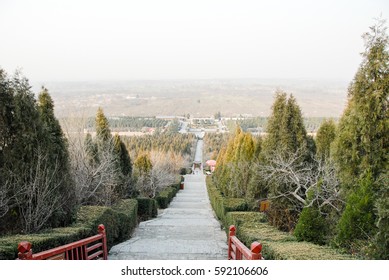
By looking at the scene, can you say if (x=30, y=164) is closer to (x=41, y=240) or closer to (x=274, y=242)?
(x=41, y=240)

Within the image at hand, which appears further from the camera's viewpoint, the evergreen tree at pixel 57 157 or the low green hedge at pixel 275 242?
the evergreen tree at pixel 57 157

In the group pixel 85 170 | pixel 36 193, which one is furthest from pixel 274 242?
pixel 85 170

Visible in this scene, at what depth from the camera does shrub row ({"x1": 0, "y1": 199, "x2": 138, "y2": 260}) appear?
4659mm

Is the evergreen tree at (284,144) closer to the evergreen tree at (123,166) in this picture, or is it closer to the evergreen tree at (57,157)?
the evergreen tree at (57,157)

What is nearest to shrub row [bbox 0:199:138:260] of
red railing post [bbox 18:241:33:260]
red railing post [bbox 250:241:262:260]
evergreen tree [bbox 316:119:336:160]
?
red railing post [bbox 18:241:33:260]

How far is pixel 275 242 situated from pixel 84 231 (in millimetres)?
3196

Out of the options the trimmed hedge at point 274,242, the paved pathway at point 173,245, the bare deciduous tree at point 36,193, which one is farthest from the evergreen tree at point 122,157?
the bare deciduous tree at point 36,193

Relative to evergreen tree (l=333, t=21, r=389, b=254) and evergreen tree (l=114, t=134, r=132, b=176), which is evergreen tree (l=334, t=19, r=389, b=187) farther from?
evergreen tree (l=114, t=134, r=132, b=176)

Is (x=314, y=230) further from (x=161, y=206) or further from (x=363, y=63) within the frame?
(x=161, y=206)

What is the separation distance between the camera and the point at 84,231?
19.9ft

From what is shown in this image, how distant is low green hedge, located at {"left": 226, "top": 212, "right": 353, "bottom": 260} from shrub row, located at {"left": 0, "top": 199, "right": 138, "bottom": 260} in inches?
105

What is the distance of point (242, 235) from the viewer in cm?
671

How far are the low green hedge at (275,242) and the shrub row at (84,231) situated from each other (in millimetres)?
2677

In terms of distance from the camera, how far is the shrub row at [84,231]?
4.66m
